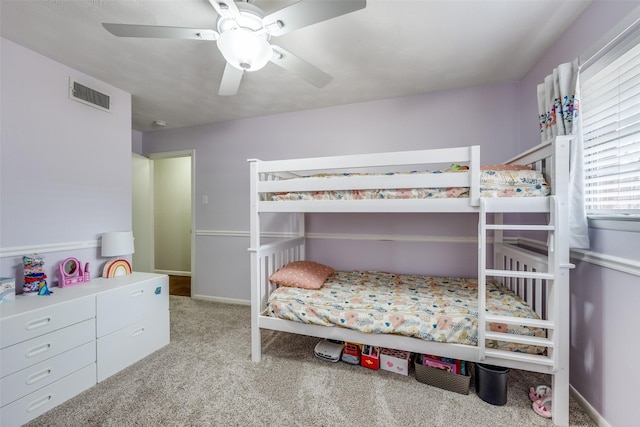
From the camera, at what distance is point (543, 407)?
1.51m

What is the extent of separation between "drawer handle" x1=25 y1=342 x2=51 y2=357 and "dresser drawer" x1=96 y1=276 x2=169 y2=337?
270 mm

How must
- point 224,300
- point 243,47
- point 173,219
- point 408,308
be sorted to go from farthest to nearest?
point 173,219
point 224,300
point 408,308
point 243,47

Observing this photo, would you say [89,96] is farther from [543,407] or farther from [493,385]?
[543,407]

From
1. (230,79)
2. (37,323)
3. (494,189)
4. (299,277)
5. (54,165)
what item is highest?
(230,79)

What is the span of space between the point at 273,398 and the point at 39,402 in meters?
→ 1.36

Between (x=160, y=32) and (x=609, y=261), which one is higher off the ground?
(x=160, y=32)

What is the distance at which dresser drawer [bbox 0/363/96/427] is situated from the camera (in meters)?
1.42

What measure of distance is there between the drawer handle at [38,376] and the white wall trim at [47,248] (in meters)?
0.88

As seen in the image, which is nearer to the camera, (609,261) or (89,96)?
(609,261)

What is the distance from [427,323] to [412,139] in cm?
186

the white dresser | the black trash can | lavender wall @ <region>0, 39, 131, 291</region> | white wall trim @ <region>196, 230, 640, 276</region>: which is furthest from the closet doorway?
the black trash can

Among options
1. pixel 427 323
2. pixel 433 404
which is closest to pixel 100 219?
pixel 427 323

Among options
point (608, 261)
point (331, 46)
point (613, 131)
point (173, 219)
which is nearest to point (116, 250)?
point (331, 46)

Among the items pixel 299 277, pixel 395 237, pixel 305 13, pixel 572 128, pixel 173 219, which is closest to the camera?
pixel 305 13
